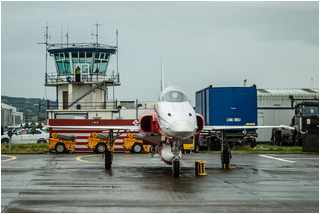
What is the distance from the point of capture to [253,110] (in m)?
27.7

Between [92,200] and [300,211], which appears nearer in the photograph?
[300,211]

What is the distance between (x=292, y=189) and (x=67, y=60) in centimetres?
3723

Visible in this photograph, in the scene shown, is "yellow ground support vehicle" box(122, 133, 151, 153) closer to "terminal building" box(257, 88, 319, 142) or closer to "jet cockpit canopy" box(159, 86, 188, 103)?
"jet cockpit canopy" box(159, 86, 188, 103)

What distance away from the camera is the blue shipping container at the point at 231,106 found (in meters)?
27.5

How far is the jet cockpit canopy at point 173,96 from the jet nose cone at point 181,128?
149 centimetres

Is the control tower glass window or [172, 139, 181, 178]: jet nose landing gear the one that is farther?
the control tower glass window

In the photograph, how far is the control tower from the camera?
46156 mm

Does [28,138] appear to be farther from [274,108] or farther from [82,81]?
[274,108]

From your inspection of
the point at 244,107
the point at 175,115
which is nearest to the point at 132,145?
the point at 244,107

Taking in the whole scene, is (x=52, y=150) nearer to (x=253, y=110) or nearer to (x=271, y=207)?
(x=253, y=110)

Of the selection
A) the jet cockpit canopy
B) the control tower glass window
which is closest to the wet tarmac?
the jet cockpit canopy

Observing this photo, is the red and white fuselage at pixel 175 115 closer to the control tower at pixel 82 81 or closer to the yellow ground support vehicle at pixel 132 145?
the yellow ground support vehicle at pixel 132 145

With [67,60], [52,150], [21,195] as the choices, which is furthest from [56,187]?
Answer: [67,60]

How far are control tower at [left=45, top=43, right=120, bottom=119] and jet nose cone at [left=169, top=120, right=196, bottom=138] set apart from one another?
3198cm
